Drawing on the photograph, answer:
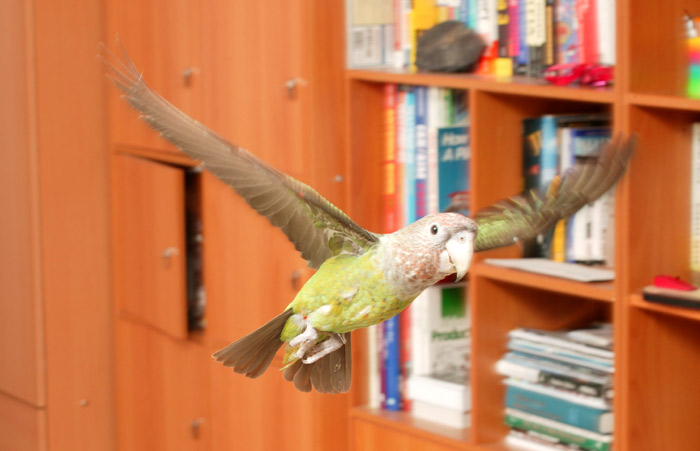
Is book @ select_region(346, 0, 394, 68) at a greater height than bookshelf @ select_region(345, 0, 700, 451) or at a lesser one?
greater

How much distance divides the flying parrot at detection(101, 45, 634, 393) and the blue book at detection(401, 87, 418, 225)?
863 mm

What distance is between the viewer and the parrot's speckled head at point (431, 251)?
2.31ft

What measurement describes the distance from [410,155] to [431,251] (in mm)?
1200

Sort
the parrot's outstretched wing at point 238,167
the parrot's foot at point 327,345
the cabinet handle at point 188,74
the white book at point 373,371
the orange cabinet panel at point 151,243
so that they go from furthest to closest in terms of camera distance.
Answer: the orange cabinet panel at point 151,243 < the cabinet handle at point 188,74 < the white book at point 373,371 < the parrot's foot at point 327,345 < the parrot's outstretched wing at point 238,167

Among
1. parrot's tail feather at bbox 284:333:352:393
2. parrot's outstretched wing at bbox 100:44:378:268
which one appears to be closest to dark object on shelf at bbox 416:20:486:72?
parrot's tail feather at bbox 284:333:352:393

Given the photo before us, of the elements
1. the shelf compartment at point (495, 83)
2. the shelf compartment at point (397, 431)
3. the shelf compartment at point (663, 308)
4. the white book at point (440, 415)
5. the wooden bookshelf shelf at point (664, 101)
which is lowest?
the shelf compartment at point (397, 431)

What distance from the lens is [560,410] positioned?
1728mm

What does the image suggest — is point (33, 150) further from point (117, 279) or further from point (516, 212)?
point (516, 212)

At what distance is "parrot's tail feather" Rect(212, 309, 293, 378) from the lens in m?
1.00

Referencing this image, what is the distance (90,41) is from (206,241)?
2.41 ft

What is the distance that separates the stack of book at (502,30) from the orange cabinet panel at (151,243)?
62 cm

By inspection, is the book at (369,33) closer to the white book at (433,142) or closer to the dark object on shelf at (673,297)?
the white book at (433,142)

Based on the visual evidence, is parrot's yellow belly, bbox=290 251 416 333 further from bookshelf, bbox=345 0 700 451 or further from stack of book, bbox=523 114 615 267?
stack of book, bbox=523 114 615 267

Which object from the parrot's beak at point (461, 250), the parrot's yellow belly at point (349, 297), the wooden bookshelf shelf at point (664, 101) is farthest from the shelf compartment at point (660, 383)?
the parrot's beak at point (461, 250)
